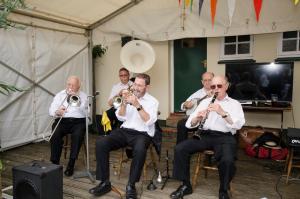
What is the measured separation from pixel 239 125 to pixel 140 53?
8.43 feet

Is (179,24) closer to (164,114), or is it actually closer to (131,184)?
(164,114)

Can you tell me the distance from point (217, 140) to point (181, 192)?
641mm

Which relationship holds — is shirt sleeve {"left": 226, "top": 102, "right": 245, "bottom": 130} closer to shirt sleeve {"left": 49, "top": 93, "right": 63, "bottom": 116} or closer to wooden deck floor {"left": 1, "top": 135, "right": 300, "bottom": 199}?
wooden deck floor {"left": 1, "top": 135, "right": 300, "bottom": 199}

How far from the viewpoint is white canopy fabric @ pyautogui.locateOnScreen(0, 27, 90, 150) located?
14.1 feet

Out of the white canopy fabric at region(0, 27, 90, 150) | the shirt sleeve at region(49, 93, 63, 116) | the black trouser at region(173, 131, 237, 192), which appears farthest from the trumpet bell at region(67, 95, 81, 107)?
the white canopy fabric at region(0, 27, 90, 150)

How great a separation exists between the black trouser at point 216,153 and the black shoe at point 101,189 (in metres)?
0.71

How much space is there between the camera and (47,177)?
2.31 meters

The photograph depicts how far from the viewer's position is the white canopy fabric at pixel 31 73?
4.29 metres

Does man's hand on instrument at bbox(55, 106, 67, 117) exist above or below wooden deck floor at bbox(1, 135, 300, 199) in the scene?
above

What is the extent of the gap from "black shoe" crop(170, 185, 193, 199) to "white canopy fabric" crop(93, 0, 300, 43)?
269 centimetres

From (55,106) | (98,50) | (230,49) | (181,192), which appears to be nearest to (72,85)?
(55,106)

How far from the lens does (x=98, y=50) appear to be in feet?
20.2

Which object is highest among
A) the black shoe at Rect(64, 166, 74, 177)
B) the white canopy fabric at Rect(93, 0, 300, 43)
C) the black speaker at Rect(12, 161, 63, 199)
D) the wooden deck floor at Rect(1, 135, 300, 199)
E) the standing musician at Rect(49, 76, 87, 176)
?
the white canopy fabric at Rect(93, 0, 300, 43)

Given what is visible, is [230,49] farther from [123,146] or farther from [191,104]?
[123,146]
